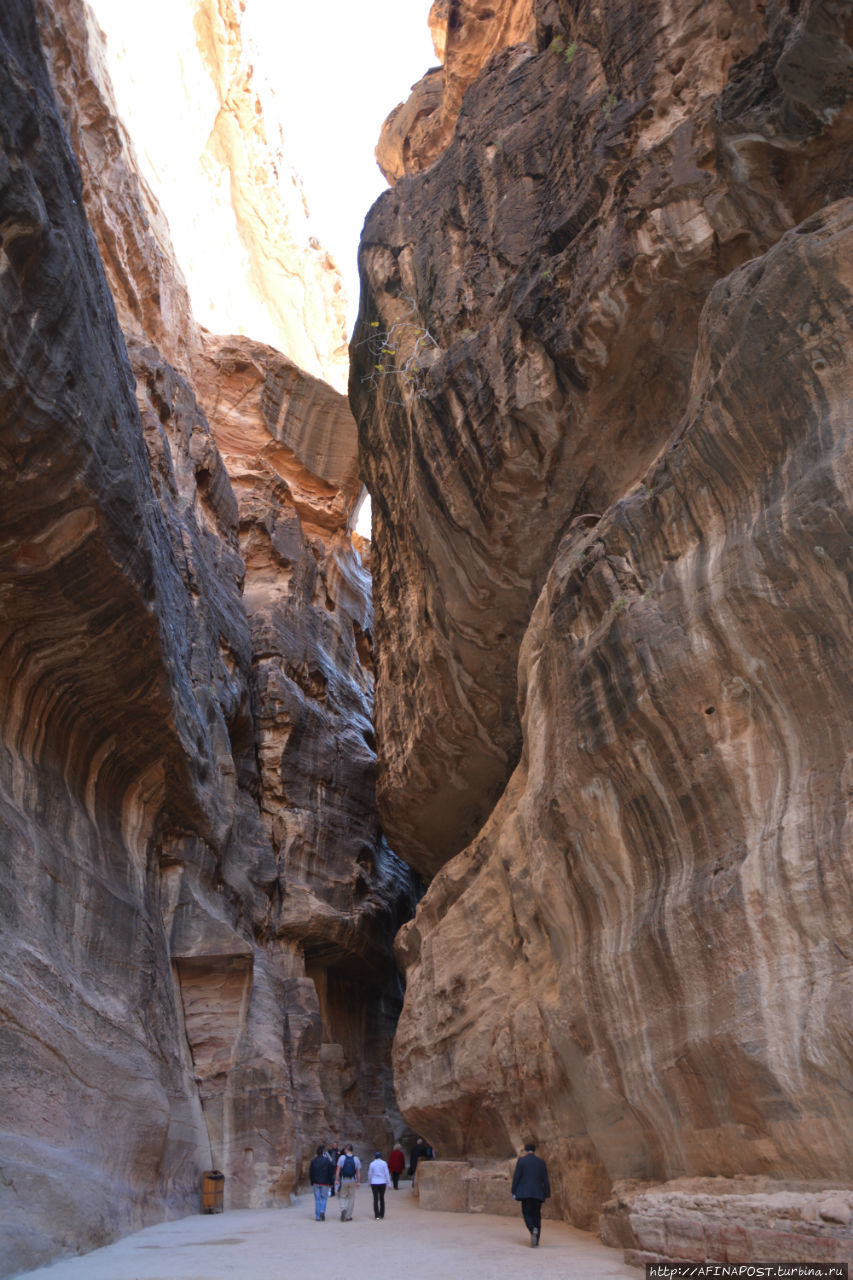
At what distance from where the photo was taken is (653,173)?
38.2 ft

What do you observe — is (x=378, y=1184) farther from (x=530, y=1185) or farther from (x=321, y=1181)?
(x=530, y=1185)

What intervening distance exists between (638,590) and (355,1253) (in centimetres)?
713

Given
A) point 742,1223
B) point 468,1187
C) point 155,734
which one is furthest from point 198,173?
point 742,1223

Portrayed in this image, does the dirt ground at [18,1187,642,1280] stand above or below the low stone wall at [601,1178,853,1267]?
below

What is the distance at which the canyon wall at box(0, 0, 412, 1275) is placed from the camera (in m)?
9.62

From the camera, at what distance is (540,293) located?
13195 millimetres

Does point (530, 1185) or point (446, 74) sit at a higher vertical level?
point (446, 74)

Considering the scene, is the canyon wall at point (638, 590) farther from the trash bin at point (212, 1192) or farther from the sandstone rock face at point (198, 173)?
the sandstone rock face at point (198, 173)

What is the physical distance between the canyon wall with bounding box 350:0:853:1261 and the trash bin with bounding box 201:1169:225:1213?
332 centimetres

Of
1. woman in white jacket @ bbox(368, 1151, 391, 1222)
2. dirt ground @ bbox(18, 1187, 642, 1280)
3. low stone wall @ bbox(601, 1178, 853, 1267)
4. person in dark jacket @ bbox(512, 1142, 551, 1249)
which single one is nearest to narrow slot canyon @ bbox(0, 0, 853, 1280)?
low stone wall @ bbox(601, 1178, 853, 1267)

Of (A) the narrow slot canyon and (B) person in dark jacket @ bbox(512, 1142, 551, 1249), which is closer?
(A) the narrow slot canyon

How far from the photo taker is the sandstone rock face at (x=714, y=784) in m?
7.20

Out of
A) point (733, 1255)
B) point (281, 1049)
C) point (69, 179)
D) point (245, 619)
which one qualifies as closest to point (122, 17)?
point (245, 619)

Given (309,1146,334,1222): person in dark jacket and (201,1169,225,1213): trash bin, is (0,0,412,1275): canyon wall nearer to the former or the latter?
(201,1169,225,1213): trash bin
